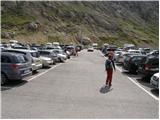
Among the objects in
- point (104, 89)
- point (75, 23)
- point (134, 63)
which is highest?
point (104, 89)

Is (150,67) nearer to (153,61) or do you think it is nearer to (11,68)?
(153,61)

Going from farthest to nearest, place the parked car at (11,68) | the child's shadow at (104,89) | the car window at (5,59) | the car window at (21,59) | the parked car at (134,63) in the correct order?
1. the parked car at (134,63)
2. the car window at (21,59)
3. the car window at (5,59)
4. the parked car at (11,68)
5. the child's shadow at (104,89)

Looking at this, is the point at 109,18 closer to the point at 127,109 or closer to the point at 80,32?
the point at 80,32

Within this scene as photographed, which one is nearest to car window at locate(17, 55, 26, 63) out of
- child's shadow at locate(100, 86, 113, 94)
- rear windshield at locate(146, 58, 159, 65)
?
child's shadow at locate(100, 86, 113, 94)

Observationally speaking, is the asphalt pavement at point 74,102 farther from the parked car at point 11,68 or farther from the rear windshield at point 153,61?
the rear windshield at point 153,61

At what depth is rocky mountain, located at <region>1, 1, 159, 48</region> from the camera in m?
126

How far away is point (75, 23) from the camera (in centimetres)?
14712

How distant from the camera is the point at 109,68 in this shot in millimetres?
18125

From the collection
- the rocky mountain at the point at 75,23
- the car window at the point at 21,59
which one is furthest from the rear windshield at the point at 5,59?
the rocky mountain at the point at 75,23

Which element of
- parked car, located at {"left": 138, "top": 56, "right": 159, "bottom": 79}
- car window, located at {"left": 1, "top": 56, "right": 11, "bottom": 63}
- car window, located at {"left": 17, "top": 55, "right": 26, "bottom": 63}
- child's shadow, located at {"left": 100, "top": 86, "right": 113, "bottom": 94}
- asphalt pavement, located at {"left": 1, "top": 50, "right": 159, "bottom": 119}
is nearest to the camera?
asphalt pavement, located at {"left": 1, "top": 50, "right": 159, "bottom": 119}

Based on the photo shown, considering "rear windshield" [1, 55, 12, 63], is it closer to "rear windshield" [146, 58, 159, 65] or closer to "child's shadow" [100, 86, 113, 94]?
"child's shadow" [100, 86, 113, 94]

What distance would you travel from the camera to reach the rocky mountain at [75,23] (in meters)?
126

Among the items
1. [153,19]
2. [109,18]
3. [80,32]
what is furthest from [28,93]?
[153,19]

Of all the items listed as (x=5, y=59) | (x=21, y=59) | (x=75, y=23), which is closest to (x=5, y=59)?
(x=5, y=59)
